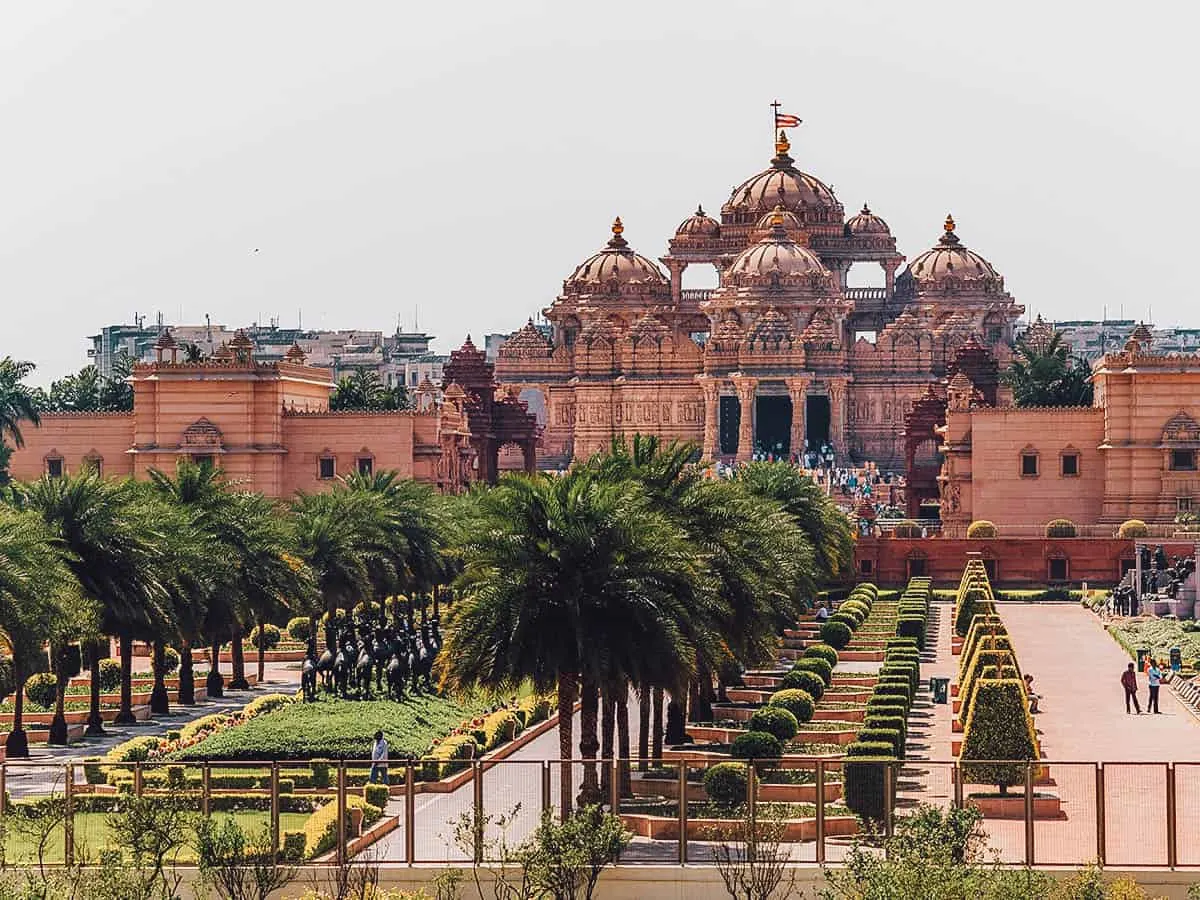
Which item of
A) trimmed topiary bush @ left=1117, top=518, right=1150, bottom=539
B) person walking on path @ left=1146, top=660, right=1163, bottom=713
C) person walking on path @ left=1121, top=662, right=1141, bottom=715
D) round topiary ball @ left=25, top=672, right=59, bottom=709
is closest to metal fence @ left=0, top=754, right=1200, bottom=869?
person walking on path @ left=1121, top=662, right=1141, bottom=715

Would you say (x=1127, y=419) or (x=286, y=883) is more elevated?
(x=1127, y=419)

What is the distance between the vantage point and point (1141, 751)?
1772 inches

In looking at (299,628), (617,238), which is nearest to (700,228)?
(617,238)

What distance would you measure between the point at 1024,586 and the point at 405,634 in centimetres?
3820

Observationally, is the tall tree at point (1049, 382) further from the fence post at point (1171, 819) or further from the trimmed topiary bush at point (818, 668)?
the fence post at point (1171, 819)

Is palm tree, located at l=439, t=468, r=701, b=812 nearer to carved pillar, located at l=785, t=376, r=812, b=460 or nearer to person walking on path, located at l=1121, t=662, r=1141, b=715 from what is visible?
person walking on path, located at l=1121, t=662, r=1141, b=715

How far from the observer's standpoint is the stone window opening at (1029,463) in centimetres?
9656

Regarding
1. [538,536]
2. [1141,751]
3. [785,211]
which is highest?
[785,211]

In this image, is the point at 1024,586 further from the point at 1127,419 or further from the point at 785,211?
the point at 785,211

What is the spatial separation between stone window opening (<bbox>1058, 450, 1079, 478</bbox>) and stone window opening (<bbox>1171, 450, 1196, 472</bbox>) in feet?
10.7

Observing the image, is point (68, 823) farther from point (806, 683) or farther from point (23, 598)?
point (806, 683)

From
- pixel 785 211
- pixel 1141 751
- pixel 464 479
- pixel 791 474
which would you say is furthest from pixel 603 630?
pixel 785 211

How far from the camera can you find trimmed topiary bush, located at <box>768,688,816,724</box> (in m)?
46.7

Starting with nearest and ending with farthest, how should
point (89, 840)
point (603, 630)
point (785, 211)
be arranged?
1. point (89, 840)
2. point (603, 630)
3. point (785, 211)
